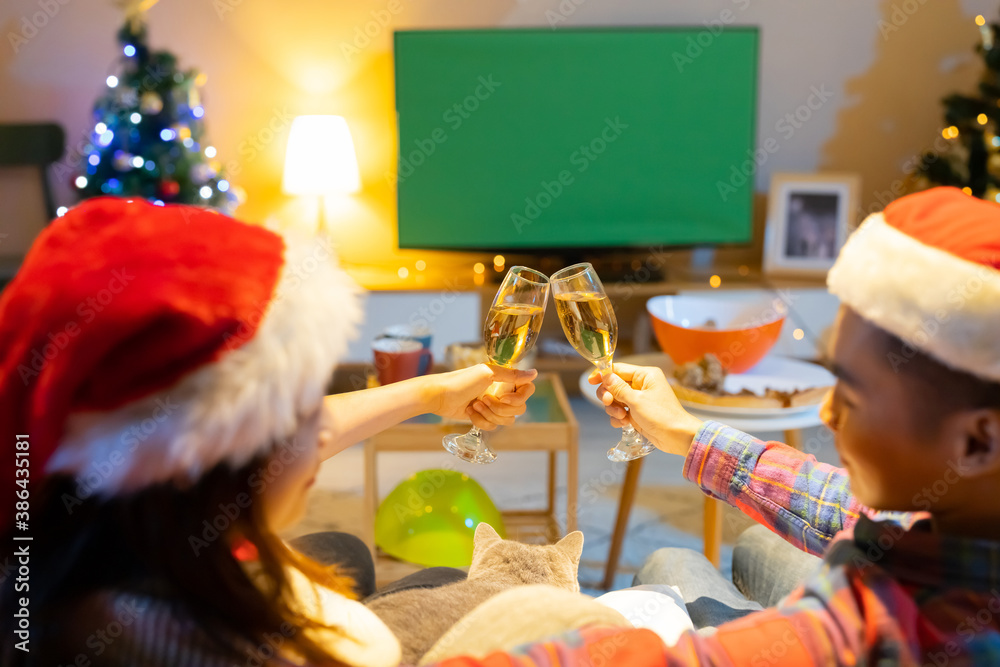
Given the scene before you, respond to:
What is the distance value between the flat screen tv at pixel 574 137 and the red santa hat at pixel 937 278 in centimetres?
307

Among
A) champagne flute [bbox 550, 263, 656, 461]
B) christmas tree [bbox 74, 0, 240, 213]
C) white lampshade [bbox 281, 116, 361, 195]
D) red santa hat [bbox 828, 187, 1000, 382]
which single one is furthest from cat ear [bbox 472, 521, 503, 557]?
white lampshade [bbox 281, 116, 361, 195]

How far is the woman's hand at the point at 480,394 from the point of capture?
1444 millimetres

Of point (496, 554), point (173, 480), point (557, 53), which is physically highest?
point (557, 53)

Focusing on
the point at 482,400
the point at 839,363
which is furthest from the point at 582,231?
the point at 839,363

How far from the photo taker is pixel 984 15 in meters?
4.02

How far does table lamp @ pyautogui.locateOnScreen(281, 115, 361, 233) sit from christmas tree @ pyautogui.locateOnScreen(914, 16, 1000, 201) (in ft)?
8.66

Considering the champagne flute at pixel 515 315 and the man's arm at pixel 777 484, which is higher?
the champagne flute at pixel 515 315

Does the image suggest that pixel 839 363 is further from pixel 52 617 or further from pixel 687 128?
pixel 687 128

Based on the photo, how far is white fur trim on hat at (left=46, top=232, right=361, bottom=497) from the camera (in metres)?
0.65

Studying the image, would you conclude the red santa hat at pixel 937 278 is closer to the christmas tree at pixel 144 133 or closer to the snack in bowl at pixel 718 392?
the snack in bowl at pixel 718 392

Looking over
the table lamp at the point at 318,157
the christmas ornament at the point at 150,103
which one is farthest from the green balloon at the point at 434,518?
the christmas ornament at the point at 150,103

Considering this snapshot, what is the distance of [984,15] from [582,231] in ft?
7.40

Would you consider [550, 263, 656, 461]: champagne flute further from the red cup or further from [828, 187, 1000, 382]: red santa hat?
the red cup

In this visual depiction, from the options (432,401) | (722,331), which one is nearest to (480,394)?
(432,401)
